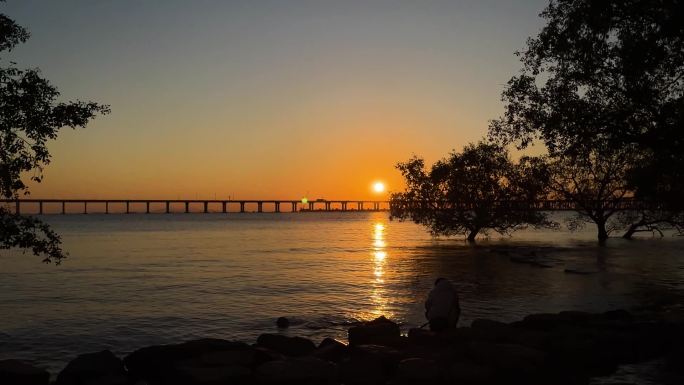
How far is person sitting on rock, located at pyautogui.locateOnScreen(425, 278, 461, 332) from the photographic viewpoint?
644 inches

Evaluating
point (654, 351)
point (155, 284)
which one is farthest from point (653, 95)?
point (155, 284)

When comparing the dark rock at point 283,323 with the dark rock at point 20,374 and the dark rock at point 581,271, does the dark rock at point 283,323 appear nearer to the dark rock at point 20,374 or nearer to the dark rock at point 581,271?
the dark rock at point 20,374

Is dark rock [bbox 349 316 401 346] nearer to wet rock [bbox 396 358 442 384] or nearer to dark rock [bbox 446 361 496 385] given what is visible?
wet rock [bbox 396 358 442 384]

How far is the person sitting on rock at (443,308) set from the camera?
1636 cm

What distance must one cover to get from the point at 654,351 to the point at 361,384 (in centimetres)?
811

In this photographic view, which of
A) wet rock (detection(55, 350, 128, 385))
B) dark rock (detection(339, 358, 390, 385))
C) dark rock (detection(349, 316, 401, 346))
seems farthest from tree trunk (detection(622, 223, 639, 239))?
wet rock (detection(55, 350, 128, 385))

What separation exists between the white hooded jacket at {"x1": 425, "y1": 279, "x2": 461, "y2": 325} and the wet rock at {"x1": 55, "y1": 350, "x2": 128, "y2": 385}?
844cm

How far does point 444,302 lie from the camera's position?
54.4 feet

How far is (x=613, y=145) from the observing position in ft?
65.5

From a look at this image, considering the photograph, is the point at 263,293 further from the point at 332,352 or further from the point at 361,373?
the point at 361,373

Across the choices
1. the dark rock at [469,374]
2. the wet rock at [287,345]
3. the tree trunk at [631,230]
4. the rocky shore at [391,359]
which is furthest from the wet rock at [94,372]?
the tree trunk at [631,230]

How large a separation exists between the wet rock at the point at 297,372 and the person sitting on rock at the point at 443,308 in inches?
184

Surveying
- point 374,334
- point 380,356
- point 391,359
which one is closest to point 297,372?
point 380,356

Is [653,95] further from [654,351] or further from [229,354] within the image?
[229,354]
